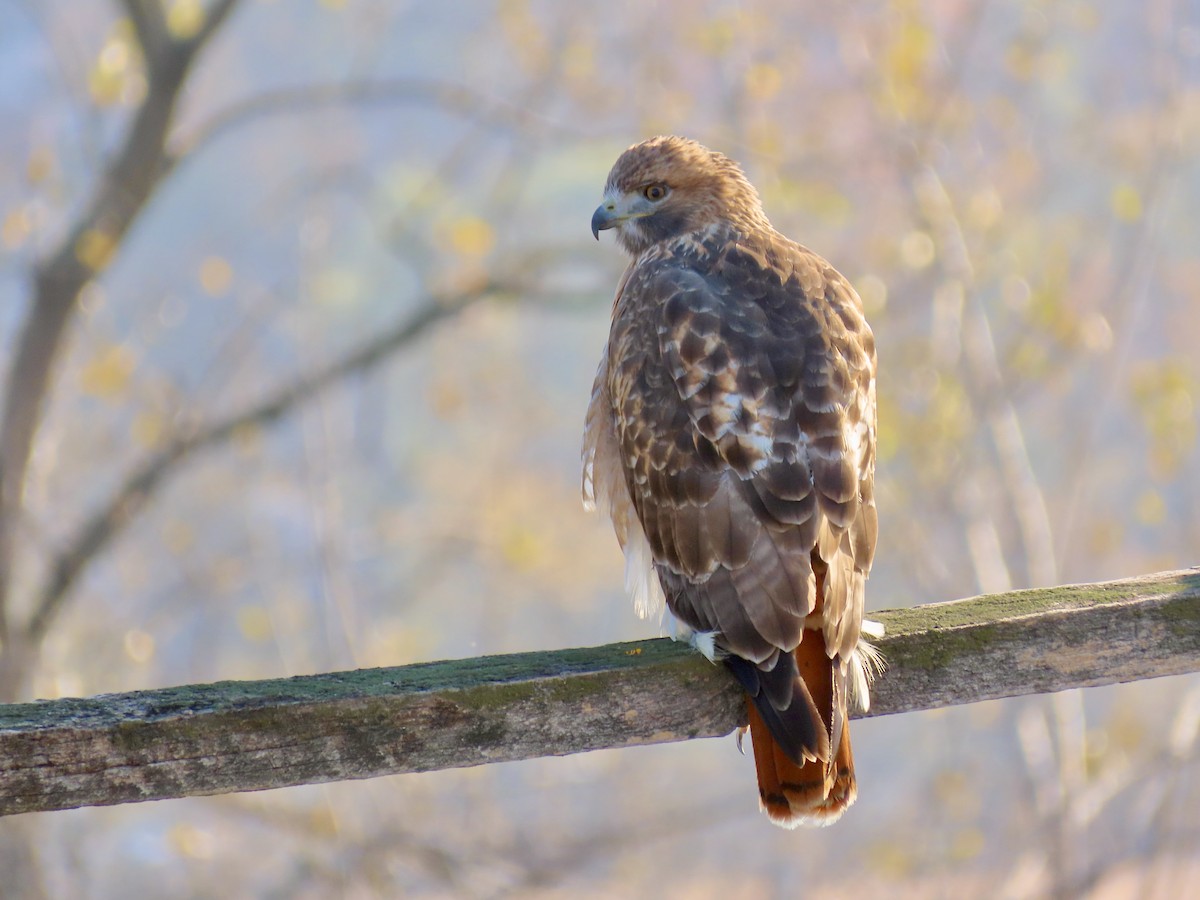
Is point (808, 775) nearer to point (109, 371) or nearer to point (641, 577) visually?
point (641, 577)

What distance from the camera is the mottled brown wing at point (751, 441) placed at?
2994mm

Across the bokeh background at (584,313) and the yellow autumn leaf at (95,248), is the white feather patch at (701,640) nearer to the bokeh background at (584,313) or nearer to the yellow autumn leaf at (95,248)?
the bokeh background at (584,313)

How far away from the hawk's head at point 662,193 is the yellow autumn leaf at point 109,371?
513 cm

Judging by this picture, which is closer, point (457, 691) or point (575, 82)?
point (457, 691)

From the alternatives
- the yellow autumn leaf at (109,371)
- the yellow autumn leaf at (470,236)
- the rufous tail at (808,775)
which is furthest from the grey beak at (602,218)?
the yellow autumn leaf at (109,371)

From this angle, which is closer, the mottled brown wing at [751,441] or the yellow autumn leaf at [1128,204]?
the mottled brown wing at [751,441]

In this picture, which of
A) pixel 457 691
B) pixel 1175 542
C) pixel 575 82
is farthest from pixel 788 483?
pixel 1175 542

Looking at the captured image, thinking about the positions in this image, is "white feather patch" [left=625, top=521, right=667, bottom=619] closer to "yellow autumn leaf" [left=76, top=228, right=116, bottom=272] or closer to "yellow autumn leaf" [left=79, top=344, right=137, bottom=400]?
"yellow autumn leaf" [left=79, top=344, right=137, bottom=400]

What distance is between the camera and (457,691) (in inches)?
93.5

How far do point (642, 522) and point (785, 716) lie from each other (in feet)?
2.74

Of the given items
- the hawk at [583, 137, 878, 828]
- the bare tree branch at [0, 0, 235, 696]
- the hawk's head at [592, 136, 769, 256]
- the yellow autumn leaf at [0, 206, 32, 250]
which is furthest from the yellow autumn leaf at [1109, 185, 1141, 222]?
the yellow autumn leaf at [0, 206, 32, 250]

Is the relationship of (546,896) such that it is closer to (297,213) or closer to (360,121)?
(297,213)

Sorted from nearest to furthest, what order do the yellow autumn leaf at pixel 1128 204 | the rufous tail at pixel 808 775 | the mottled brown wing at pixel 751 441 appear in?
the rufous tail at pixel 808 775
the mottled brown wing at pixel 751 441
the yellow autumn leaf at pixel 1128 204

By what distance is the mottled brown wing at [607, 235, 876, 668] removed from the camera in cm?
299
